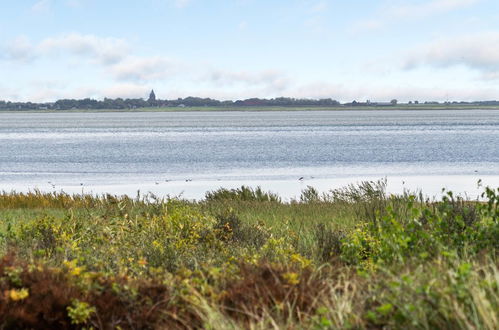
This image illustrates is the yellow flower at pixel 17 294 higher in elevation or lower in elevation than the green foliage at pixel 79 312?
higher

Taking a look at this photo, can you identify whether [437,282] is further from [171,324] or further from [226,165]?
[226,165]

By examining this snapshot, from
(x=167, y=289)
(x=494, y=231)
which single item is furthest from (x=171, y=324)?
(x=494, y=231)

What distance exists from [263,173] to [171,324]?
163 ft

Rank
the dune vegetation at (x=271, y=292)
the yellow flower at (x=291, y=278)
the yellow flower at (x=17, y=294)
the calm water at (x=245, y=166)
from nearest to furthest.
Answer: the dune vegetation at (x=271, y=292) < the yellow flower at (x=17, y=294) < the yellow flower at (x=291, y=278) < the calm water at (x=245, y=166)

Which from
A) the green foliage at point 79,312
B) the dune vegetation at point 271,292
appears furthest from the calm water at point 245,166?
the green foliage at point 79,312

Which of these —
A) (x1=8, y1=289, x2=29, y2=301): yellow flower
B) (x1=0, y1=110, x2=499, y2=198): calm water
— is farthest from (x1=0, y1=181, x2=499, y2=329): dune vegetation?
(x1=0, y1=110, x2=499, y2=198): calm water

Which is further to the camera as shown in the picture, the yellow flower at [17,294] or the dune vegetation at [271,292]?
the yellow flower at [17,294]

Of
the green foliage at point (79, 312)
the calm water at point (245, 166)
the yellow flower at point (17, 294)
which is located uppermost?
the yellow flower at point (17, 294)

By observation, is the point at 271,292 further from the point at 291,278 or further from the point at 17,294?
the point at 17,294

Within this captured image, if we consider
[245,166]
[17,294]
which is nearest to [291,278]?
[17,294]

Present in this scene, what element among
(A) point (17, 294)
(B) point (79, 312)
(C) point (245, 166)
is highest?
(A) point (17, 294)

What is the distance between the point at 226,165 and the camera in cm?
6469

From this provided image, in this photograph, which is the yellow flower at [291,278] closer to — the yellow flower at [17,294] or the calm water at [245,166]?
the yellow flower at [17,294]

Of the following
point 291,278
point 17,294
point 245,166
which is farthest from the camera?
point 245,166
